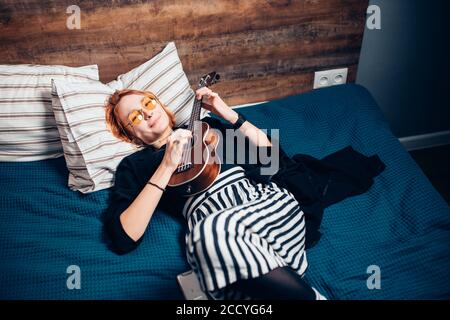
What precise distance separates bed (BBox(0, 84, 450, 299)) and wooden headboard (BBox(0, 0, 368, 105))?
555 millimetres

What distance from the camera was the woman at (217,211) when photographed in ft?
3.57

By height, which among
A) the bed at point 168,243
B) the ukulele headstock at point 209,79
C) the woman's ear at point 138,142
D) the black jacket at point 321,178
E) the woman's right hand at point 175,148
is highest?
the ukulele headstock at point 209,79

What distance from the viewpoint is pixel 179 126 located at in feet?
5.69

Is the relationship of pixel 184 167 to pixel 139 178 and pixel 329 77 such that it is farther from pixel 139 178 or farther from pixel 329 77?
pixel 329 77

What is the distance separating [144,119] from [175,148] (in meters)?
0.19

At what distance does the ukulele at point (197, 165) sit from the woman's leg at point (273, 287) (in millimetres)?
406

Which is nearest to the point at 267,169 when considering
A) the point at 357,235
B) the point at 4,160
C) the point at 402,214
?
the point at 357,235

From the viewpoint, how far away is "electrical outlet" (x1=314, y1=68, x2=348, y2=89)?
2.14 meters

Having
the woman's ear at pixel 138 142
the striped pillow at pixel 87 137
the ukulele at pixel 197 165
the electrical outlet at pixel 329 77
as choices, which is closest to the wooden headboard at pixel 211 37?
the electrical outlet at pixel 329 77

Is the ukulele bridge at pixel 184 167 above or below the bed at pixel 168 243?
above

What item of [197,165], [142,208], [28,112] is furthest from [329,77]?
[28,112]

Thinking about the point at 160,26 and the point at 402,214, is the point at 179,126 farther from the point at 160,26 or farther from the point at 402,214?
the point at 402,214

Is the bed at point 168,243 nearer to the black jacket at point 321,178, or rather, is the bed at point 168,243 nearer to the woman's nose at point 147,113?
the black jacket at point 321,178

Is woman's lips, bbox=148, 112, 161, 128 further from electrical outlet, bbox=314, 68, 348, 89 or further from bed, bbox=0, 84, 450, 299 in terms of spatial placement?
electrical outlet, bbox=314, 68, 348, 89
